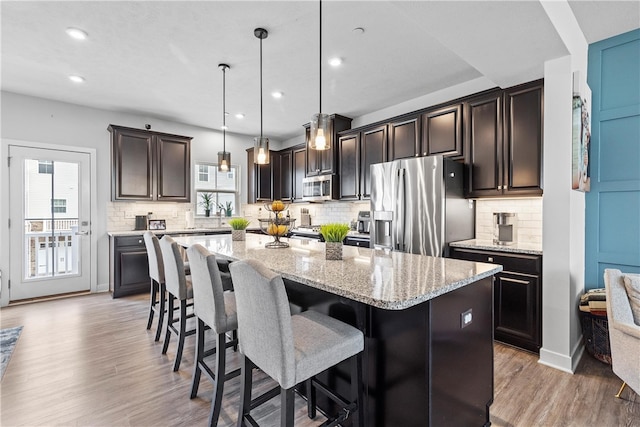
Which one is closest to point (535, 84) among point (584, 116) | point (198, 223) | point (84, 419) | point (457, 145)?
point (584, 116)

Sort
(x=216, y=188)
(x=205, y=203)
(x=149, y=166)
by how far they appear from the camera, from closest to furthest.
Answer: (x=149, y=166) < (x=205, y=203) < (x=216, y=188)

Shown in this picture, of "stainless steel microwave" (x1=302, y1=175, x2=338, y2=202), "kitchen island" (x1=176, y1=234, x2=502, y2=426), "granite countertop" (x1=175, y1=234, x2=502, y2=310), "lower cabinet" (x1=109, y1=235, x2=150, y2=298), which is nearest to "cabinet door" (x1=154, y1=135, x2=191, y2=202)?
"lower cabinet" (x1=109, y1=235, x2=150, y2=298)

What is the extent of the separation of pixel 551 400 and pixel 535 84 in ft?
8.57

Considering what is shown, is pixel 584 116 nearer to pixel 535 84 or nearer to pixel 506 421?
pixel 535 84

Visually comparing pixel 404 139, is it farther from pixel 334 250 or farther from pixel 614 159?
pixel 334 250

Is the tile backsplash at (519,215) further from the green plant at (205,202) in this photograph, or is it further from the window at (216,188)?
the green plant at (205,202)

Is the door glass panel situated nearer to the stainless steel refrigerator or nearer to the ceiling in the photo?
the ceiling

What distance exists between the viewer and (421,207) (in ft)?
11.0

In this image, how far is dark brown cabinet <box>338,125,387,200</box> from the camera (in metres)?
4.36

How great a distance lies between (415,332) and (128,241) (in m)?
4.53

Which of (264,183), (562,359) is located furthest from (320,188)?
(562,359)

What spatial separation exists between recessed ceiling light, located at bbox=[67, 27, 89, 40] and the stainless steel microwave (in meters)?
3.37

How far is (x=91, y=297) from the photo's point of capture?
176 inches

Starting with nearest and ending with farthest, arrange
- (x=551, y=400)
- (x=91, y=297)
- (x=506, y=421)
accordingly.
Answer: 1. (x=506, y=421)
2. (x=551, y=400)
3. (x=91, y=297)
